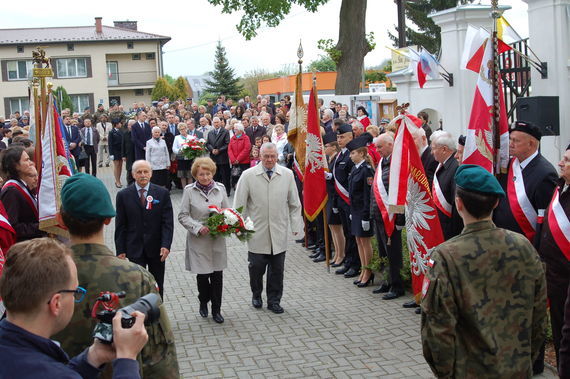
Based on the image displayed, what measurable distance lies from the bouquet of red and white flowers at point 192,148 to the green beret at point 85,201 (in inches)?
573

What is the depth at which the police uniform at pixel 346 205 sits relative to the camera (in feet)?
34.8

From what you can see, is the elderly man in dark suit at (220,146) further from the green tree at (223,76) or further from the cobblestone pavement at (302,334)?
the green tree at (223,76)

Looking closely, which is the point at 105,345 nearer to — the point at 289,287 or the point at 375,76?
the point at 289,287

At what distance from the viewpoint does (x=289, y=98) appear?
970 inches

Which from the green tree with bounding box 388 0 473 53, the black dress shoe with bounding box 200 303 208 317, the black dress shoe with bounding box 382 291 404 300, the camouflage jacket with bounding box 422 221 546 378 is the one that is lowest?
the black dress shoe with bounding box 382 291 404 300

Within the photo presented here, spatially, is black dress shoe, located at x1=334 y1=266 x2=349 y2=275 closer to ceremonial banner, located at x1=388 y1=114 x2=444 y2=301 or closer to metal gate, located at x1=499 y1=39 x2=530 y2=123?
ceremonial banner, located at x1=388 y1=114 x2=444 y2=301

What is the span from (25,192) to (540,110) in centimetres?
741

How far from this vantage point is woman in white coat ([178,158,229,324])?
838 centimetres

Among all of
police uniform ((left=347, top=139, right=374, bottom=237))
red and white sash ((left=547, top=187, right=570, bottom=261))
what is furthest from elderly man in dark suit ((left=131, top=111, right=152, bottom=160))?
red and white sash ((left=547, top=187, right=570, bottom=261))

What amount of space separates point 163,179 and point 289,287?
9.21 meters

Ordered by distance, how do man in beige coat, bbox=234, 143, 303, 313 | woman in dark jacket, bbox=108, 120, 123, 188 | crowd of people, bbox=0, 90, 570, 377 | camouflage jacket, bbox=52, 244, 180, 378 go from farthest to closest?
woman in dark jacket, bbox=108, 120, 123, 188 → man in beige coat, bbox=234, 143, 303, 313 → crowd of people, bbox=0, 90, 570, 377 → camouflage jacket, bbox=52, 244, 180, 378

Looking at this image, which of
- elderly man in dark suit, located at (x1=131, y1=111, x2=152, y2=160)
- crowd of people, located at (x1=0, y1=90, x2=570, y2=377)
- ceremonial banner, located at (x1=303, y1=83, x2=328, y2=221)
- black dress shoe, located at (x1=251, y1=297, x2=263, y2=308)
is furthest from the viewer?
elderly man in dark suit, located at (x1=131, y1=111, x2=152, y2=160)

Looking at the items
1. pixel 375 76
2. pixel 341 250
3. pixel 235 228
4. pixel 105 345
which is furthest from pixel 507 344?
pixel 375 76

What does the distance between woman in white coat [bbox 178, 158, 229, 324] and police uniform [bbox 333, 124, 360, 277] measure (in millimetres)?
2686
